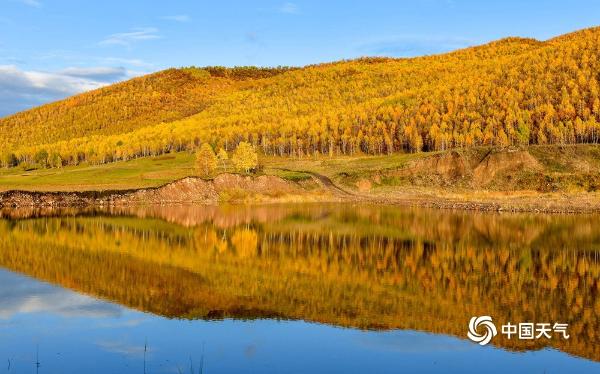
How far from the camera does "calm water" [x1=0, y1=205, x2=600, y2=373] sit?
25969mm

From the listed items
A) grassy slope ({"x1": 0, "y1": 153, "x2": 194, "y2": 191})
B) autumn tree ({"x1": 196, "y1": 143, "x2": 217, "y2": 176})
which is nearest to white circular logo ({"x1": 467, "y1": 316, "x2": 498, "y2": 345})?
grassy slope ({"x1": 0, "y1": 153, "x2": 194, "y2": 191})

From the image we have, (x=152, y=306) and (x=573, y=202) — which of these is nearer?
(x=152, y=306)

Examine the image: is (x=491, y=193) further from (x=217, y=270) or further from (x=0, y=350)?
(x=0, y=350)

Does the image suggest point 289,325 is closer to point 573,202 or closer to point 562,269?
point 562,269

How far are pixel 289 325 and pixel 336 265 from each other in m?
18.0

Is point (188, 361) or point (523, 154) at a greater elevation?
point (523, 154)

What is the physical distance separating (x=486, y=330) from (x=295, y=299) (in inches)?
480

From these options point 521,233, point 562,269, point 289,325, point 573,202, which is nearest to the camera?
point 289,325

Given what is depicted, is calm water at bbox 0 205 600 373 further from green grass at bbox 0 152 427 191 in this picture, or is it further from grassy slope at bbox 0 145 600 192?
green grass at bbox 0 152 427 191

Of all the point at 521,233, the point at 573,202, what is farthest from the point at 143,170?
the point at 521,233

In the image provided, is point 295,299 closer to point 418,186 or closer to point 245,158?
point 418,186

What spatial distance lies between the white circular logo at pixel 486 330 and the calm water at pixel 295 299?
49cm

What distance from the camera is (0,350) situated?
2697cm

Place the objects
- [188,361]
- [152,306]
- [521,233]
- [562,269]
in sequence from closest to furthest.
→ [188,361] < [152,306] < [562,269] < [521,233]
